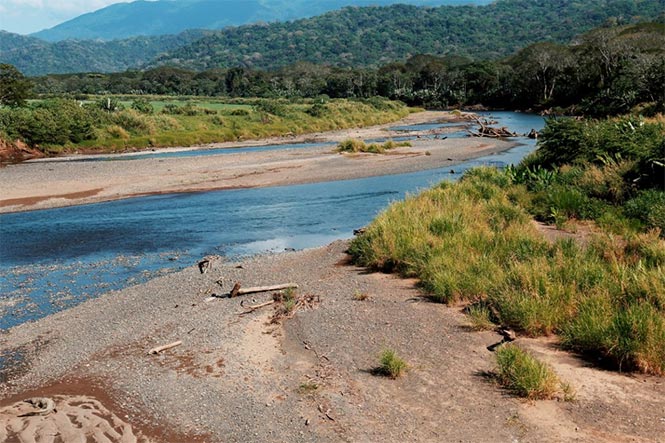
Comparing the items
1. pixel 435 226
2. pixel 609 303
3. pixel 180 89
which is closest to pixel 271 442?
pixel 609 303

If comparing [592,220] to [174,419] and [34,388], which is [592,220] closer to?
[174,419]

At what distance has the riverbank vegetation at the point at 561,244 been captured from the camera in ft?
33.0

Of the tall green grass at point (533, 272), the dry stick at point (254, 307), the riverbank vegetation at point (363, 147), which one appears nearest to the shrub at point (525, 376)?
the tall green grass at point (533, 272)

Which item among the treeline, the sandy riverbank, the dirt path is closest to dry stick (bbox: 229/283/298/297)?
the dirt path

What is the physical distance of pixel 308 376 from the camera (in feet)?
32.2

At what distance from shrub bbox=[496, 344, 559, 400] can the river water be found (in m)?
10.4

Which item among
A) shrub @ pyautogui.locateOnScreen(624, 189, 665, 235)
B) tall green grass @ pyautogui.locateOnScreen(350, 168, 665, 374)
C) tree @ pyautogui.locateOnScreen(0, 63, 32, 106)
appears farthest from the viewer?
tree @ pyautogui.locateOnScreen(0, 63, 32, 106)

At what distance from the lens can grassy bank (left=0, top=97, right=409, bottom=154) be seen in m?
49.1

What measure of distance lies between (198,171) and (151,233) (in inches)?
633

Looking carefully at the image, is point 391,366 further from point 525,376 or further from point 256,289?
point 256,289

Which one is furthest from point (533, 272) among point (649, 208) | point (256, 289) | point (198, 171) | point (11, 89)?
point (11, 89)

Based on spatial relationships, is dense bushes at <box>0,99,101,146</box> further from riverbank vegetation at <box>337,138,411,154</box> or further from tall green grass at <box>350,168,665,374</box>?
tall green grass at <box>350,168,665,374</box>

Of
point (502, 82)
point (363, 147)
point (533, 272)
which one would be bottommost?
point (533, 272)

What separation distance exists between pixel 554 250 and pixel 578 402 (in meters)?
5.95
